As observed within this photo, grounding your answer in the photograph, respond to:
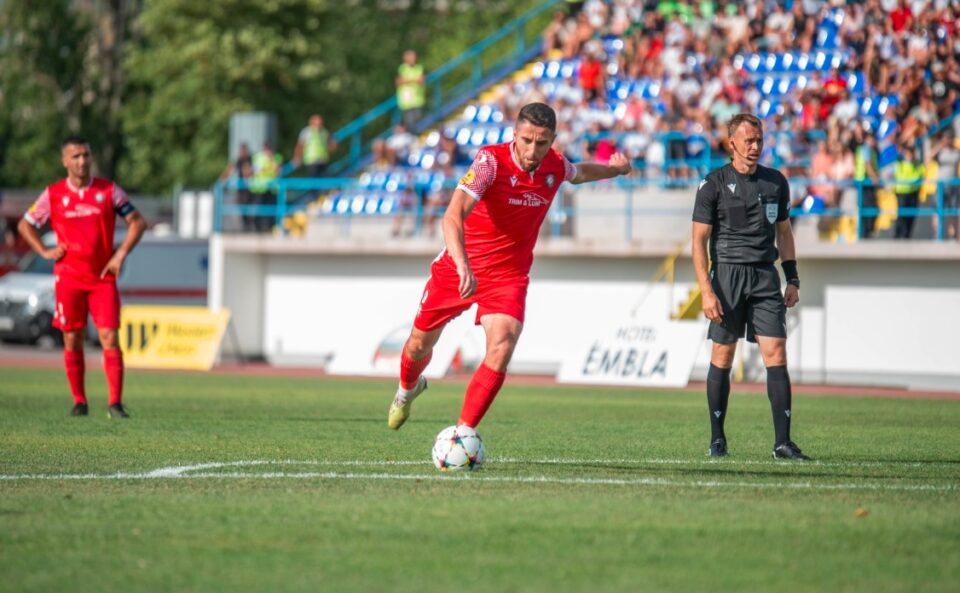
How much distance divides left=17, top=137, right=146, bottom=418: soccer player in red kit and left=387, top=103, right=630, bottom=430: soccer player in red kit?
4620 mm

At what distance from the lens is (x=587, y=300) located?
87.6 ft

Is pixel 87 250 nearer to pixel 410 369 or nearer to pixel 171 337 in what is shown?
pixel 410 369

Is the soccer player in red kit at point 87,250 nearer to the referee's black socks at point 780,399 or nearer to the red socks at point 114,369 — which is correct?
the red socks at point 114,369

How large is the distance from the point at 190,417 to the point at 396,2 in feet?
169

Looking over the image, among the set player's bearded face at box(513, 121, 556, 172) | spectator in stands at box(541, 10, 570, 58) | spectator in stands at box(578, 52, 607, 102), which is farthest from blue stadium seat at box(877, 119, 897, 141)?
player's bearded face at box(513, 121, 556, 172)

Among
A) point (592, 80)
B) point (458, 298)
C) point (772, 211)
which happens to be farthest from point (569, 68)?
point (458, 298)

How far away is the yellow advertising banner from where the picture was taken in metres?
26.3

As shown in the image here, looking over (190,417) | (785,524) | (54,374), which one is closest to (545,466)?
(785,524)

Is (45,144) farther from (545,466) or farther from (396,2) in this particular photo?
(545,466)

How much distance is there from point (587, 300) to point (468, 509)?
1897cm

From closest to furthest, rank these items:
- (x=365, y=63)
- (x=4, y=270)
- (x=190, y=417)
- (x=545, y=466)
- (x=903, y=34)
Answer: (x=545, y=466)
(x=190, y=417)
(x=903, y=34)
(x=4, y=270)
(x=365, y=63)

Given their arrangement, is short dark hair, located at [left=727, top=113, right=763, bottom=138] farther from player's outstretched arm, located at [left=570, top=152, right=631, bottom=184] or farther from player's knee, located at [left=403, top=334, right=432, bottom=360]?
player's knee, located at [left=403, top=334, right=432, bottom=360]

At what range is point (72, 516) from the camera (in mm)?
7637

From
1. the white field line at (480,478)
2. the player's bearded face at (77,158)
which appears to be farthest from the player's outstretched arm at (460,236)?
the player's bearded face at (77,158)
